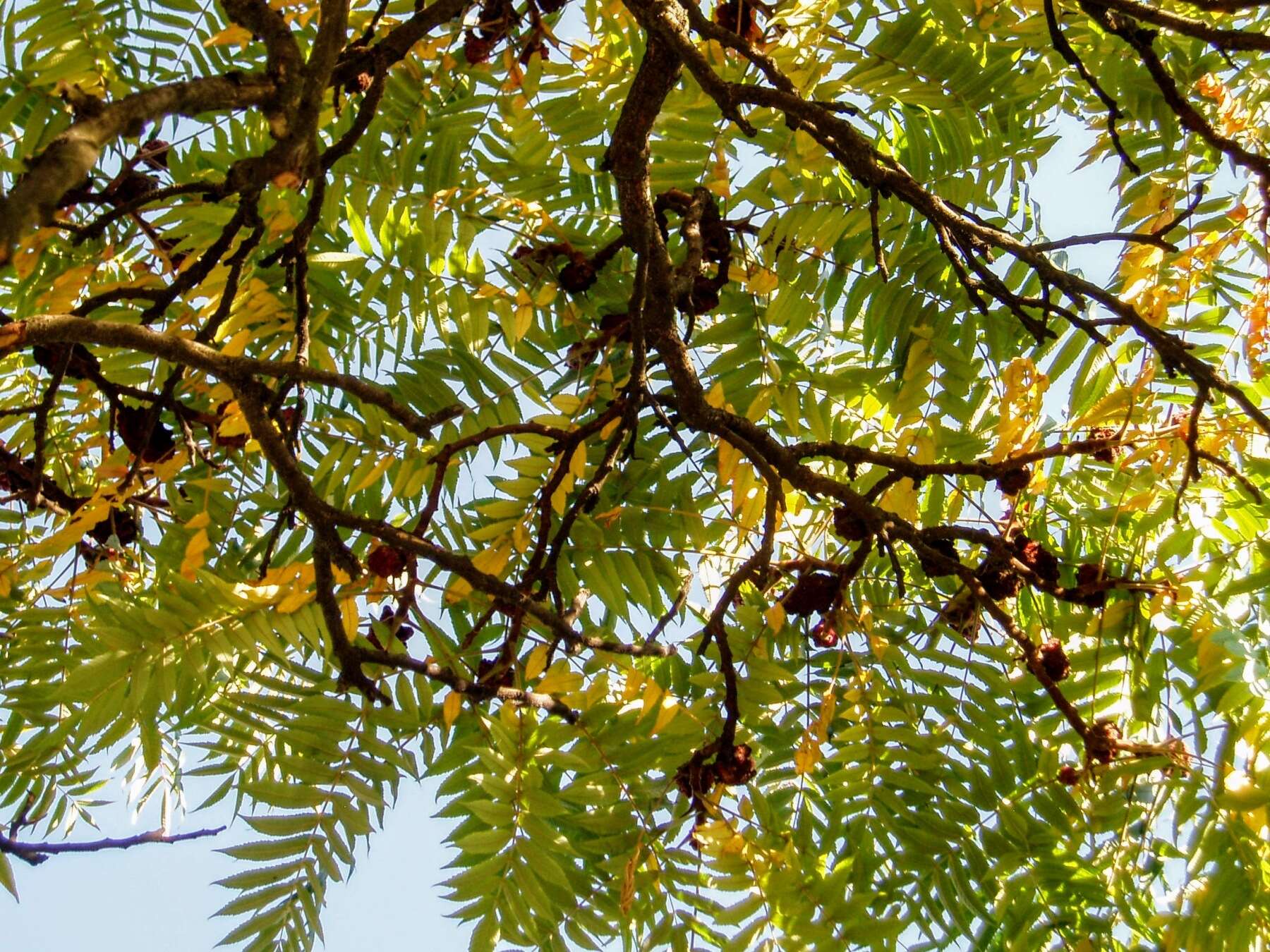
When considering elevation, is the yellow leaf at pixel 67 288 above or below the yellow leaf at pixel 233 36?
below

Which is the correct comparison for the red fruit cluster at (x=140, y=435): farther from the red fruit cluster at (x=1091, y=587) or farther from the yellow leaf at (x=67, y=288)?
the red fruit cluster at (x=1091, y=587)

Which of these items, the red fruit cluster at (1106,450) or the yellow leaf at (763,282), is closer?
the red fruit cluster at (1106,450)

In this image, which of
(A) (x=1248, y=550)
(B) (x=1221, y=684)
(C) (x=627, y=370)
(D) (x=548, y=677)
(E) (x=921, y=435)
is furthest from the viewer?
(C) (x=627, y=370)

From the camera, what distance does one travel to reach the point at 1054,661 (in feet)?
6.63

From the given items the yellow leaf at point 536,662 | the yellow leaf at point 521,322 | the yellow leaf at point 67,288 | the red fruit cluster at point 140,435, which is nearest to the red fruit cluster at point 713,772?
the yellow leaf at point 536,662

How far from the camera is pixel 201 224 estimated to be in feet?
7.13

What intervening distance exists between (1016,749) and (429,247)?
60.9 inches

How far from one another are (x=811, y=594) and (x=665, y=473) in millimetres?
463

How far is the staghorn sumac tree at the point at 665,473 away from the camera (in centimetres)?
171

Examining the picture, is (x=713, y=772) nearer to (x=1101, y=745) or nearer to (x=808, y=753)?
(x=808, y=753)

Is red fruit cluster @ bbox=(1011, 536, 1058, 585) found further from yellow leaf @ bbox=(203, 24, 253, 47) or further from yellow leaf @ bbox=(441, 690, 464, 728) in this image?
yellow leaf @ bbox=(203, 24, 253, 47)

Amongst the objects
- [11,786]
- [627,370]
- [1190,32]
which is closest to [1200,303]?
[1190,32]

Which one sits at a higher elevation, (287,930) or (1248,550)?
(1248,550)

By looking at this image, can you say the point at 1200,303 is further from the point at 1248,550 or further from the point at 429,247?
the point at 429,247
